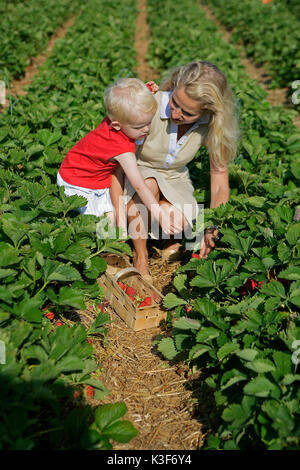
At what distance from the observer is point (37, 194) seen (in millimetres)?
2428

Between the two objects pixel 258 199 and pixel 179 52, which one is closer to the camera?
pixel 258 199

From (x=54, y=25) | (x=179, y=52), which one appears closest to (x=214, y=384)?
(x=179, y=52)

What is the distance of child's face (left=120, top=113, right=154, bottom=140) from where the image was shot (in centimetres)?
258

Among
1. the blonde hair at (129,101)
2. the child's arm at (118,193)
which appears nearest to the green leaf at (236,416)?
the child's arm at (118,193)

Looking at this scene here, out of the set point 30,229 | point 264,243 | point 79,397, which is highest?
point 30,229

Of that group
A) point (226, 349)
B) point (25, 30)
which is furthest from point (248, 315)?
point (25, 30)

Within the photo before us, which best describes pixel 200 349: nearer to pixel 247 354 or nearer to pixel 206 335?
pixel 206 335

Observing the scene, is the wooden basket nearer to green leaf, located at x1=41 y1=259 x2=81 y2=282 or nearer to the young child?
the young child

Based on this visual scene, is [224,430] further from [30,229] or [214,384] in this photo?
[30,229]

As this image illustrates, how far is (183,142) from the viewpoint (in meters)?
2.97

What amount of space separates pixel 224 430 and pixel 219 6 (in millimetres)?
17878

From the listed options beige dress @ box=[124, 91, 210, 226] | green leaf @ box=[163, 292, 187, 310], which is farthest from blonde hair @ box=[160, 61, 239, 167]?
green leaf @ box=[163, 292, 187, 310]

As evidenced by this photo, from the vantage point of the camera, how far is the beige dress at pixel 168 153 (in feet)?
9.59
